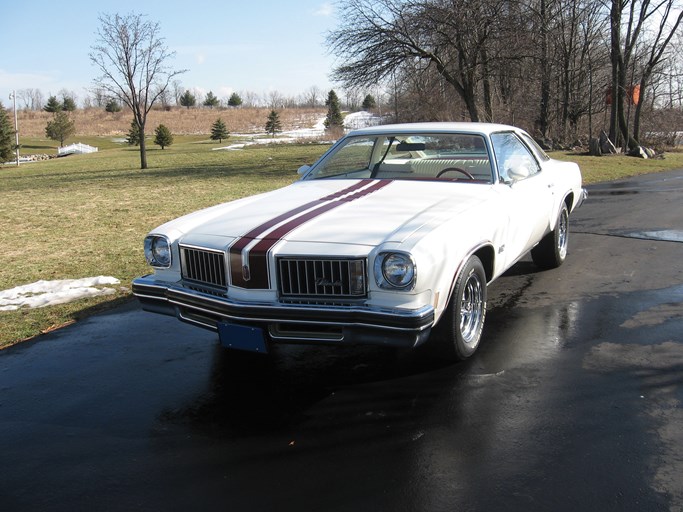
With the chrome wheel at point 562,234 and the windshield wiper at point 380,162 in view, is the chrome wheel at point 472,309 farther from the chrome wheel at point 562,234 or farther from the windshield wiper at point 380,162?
the chrome wheel at point 562,234

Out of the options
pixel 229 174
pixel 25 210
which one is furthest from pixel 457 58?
pixel 25 210

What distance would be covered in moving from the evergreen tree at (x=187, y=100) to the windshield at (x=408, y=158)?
91.0m

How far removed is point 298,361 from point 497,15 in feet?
61.6

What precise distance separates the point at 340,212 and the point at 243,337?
1097 millimetres

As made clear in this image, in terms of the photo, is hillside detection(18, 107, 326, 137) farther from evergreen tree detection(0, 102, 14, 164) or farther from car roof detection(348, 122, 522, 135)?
car roof detection(348, 122, 522, 135)

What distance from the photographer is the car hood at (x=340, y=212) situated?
12.5 ft

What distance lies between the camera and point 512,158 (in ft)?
18.2

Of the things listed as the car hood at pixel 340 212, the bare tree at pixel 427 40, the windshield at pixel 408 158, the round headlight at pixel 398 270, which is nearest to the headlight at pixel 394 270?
the round headlight at pixel 398 270

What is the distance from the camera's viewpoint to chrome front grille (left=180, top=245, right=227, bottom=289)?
3.87 metres

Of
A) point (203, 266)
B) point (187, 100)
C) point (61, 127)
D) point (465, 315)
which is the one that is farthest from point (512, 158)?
point (187, 100)

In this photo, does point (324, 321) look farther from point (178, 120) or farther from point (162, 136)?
point (178, 120)

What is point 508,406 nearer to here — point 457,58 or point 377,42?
point 377,42

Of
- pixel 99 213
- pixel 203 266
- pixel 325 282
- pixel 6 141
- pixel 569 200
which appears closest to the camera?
pixel 325 282

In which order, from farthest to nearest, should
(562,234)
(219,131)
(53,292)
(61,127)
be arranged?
1. (61,127)
2. (219,131)
3. (562,234)
4. (53,292)
